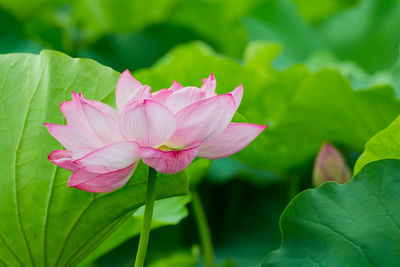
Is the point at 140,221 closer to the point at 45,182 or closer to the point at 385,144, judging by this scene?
the point at 45,182

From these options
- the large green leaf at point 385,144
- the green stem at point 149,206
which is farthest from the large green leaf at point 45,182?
the large green leaf at point 385,144

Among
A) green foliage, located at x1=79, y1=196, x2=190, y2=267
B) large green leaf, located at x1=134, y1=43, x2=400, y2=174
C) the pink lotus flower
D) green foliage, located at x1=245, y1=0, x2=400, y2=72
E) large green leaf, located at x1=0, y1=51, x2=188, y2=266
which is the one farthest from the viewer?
green foliage, located at x1=245, y1=0, x2=400, y2=72

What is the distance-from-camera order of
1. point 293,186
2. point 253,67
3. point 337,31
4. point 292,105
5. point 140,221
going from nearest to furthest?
point 140,221 → point 292,105 → point 253,67 → point 293,186 → point 337,31

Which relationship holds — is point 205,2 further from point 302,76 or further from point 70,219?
point 70,219

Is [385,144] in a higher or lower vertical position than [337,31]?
higher

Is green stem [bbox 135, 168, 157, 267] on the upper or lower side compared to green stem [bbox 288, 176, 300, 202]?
upper

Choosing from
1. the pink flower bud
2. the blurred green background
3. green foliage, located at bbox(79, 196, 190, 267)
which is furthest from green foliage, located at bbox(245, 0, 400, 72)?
green foliage, located at bbox(79, 196, 190, 267)

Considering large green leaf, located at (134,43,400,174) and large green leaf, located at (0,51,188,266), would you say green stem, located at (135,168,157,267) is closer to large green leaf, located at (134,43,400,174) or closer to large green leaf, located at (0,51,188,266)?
large green leaf, located at (0,51,188,266)

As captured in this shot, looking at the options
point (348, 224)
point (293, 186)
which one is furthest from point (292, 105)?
point (348, 224)
